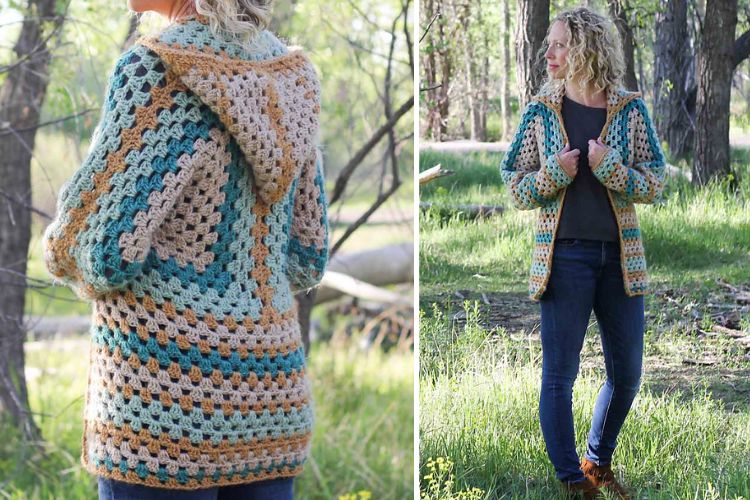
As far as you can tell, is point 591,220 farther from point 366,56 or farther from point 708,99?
point 366,56

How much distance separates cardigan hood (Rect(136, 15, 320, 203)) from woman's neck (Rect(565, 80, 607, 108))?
2.63 feet

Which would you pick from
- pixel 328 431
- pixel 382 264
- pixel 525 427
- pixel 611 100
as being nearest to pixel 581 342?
pixel 525 427

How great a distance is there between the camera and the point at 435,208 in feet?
9.84

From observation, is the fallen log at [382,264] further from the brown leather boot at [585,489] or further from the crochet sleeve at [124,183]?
the crochet sleeve at [124,183]

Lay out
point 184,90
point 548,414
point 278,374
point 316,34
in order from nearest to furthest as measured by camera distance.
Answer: point 184,90, point 278,374, point 548,414, point 316,34

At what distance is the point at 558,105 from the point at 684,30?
18.3 inches

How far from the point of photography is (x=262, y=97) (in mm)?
1978

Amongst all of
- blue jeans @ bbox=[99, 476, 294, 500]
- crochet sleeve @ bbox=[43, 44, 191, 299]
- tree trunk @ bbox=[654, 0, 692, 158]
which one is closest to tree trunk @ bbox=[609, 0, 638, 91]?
tree trunk @ bbox=[654, 0, 692, 158]

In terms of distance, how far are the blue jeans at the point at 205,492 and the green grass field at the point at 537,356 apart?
859 mm

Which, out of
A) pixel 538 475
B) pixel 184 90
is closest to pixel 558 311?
pixel 538 475

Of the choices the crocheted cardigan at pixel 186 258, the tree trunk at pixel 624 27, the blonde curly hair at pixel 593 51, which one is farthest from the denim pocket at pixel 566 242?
the crocheted cardigan at pixel 186 258

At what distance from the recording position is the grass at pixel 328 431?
4.31 metres

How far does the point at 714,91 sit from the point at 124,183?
177 centimetres

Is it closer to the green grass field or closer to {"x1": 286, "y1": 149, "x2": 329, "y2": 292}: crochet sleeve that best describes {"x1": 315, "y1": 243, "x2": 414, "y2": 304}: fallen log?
the green grass field
